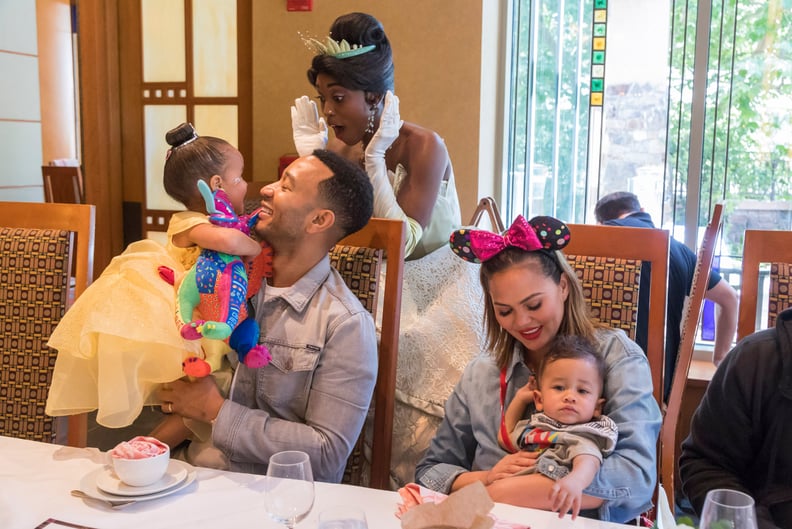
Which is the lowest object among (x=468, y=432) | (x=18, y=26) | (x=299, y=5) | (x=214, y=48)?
(x=468, y=432)

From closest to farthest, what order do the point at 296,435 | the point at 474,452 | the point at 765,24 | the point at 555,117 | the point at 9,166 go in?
the point at 296,435, the point at 474,452, the point at 765,24, the point at 555,117, the point at 9,166

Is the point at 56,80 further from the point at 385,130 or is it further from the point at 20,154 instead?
the point at 385,130

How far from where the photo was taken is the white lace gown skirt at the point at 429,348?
76.9 inches

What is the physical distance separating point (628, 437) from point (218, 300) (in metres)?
0.82

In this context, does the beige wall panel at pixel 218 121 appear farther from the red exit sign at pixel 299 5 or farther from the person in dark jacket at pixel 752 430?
the person in dark jacket at pixel 752 430

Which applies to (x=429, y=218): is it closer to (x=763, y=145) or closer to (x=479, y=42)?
(x=479, y=42)

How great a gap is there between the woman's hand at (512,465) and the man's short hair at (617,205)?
2001 millimetres

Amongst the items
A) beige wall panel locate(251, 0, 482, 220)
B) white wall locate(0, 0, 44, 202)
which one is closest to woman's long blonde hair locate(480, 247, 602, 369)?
beige wall panel locate(251, 0, 482, 220)

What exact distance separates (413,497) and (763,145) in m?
2.86

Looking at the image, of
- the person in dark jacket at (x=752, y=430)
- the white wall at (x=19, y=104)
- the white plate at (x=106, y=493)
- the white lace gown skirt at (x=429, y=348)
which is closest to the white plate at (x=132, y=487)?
the white plate at (x=106, y=493)

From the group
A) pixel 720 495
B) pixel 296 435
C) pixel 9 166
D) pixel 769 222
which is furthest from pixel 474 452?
pixel 9 166

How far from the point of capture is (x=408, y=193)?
244cm

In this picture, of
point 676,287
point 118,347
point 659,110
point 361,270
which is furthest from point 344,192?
point 659,110

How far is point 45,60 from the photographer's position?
7.17 metres
